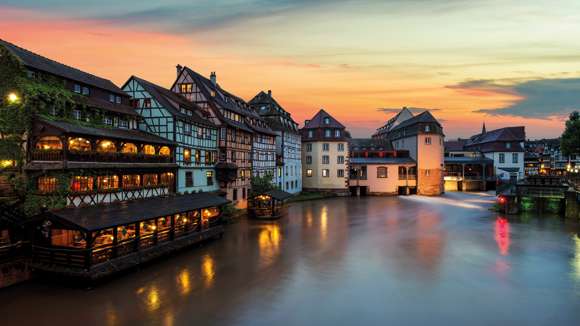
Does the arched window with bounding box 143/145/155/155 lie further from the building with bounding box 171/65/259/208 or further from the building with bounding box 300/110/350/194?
the building with bounding box 300/110/350/194

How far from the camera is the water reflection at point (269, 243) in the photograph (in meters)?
25.4

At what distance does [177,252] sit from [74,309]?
10189mm

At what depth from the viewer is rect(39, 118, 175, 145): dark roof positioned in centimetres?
2147

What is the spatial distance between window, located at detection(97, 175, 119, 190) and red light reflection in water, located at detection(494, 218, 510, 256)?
30067 millimetres

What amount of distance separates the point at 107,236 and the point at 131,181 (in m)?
5.15

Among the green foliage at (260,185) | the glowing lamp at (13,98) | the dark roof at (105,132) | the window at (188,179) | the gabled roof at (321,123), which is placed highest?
the gabled roof at (321,123)

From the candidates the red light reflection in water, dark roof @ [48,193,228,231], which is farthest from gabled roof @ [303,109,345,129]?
dark roof @ [48,193,228,231]

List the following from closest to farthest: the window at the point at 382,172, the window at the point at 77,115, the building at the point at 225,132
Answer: the window at the point at 77,115, the building at the point at 225,132, the window at the point at 382,172

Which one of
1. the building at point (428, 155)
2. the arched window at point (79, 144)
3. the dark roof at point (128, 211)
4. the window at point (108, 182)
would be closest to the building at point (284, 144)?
the building at point (428, 155)

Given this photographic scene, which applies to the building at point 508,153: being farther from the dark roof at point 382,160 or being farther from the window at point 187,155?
the window at point 187,155

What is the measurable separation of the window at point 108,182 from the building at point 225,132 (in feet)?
48.3

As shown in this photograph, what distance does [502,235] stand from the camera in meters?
34.0

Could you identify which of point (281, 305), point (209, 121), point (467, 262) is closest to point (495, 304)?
point (467, 262)

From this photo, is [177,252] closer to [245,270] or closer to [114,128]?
[245,270]
